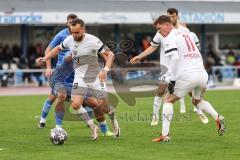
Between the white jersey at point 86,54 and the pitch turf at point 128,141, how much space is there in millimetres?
1167

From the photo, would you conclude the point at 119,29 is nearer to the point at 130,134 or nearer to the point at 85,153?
the point at 130,134

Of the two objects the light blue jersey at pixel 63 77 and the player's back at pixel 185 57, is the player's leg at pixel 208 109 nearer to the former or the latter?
the player's back at pixel 185 57

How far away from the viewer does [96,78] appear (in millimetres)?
12359

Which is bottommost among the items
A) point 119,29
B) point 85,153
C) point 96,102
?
point 85,153

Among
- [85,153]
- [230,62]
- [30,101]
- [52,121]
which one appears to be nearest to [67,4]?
[230,62]

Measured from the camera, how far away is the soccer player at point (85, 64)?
1198 cm

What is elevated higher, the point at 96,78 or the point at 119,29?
the point at 119,29

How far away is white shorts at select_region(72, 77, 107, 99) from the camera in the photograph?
39.8 feet

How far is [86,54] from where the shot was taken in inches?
475

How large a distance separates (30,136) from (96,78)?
66.3 inches

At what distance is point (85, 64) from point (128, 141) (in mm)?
1526

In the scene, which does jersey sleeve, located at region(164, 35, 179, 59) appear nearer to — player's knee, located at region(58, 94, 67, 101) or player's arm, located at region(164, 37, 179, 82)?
player's arm, located at region(164, 37, 179, 82)

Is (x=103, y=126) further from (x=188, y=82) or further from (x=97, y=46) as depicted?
(x=188, y=82)

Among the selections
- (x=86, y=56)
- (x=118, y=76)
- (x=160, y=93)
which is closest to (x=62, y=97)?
(x=86, y=56)
